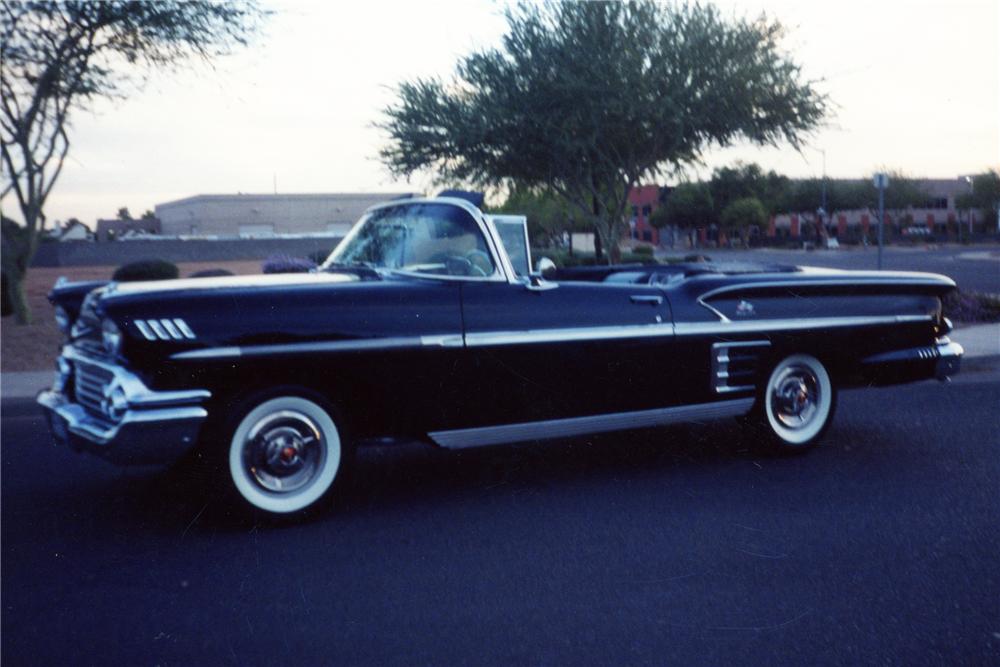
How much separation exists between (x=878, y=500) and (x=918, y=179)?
163 feet

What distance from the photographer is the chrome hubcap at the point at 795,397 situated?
657 centimetres

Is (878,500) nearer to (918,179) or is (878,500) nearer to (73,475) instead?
(73,475)

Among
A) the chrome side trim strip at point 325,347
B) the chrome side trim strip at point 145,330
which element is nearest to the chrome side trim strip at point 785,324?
the chrome side trim strip at point 325,347

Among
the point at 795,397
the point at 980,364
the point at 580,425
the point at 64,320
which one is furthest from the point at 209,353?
the point at 980,364

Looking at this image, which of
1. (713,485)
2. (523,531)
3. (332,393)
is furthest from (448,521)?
(713,485)

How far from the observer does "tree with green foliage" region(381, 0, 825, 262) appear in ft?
65.2

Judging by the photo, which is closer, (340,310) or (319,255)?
(340,310)

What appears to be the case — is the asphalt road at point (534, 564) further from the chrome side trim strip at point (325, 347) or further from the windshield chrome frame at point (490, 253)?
the windshield chrome frame at point (490, 253)

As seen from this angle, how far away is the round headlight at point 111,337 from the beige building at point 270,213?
14992mm

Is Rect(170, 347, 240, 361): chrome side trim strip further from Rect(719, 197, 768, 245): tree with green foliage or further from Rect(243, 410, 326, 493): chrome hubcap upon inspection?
Rect(719, 197, 768, 245): tree with green foliage

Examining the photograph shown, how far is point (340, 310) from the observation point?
510cm

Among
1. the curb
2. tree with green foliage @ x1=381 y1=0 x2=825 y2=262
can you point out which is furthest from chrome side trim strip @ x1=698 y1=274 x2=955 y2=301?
tree with green foliage @ x1=381 y1=0 x2=825 y2=262

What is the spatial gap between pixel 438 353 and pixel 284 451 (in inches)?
36.2

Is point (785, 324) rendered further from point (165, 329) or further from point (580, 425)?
point (165, 329)
